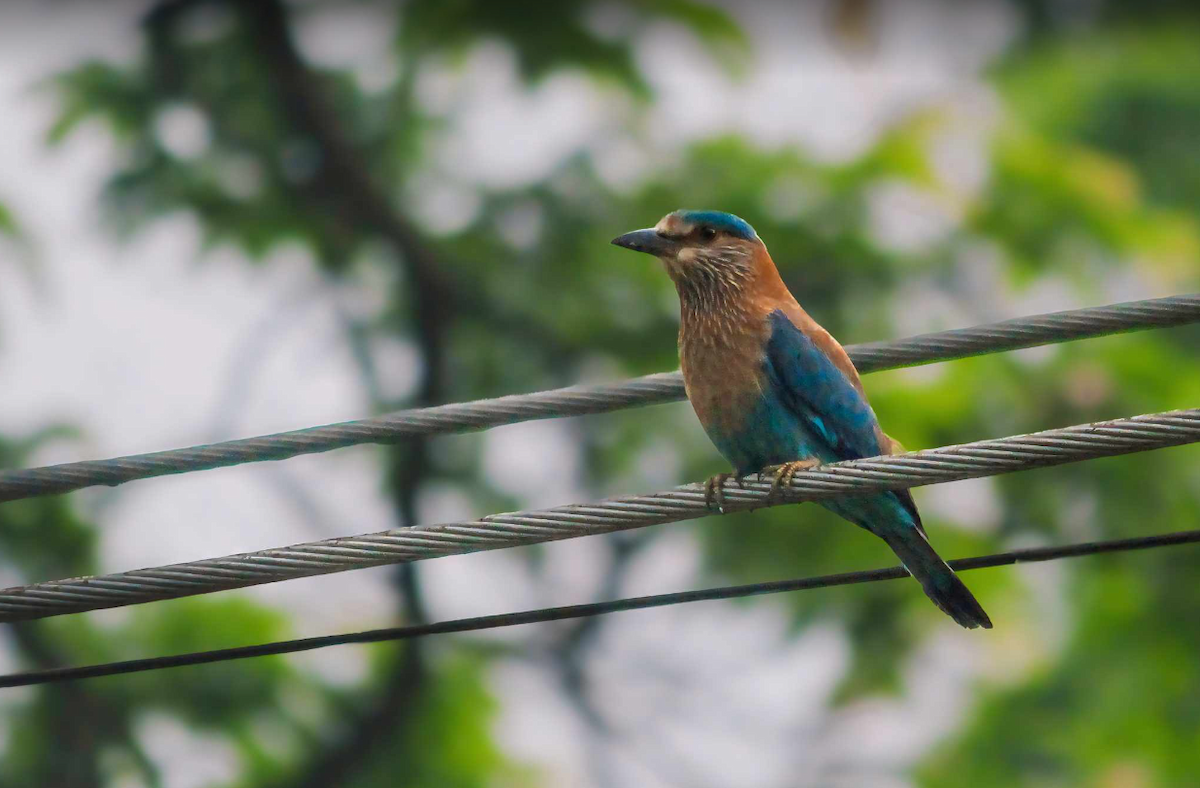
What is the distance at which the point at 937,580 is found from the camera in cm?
482

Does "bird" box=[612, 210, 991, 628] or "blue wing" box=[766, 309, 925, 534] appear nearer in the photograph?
"bird" box=[612, 210, 991, 628]

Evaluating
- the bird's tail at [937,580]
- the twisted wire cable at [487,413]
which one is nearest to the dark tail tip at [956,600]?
the bird's tail at [937,580]

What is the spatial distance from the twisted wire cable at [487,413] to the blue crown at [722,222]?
3.95ft

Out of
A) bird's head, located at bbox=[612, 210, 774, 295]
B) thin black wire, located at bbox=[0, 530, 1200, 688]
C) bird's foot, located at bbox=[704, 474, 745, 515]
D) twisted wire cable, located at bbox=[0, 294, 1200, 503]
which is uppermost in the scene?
bird's head, located at bbox=[612, 210, 774, 295]

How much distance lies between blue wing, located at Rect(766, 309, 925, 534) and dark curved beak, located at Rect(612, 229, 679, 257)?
0.65 meters

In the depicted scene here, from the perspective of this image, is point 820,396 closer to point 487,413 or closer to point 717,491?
point 717,491

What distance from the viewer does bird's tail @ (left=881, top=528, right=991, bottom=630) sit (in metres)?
4.73

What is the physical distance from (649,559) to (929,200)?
333 cm

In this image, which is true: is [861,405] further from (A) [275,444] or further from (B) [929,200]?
(B) [929,200]

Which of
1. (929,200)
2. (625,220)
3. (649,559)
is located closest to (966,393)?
(929,200)

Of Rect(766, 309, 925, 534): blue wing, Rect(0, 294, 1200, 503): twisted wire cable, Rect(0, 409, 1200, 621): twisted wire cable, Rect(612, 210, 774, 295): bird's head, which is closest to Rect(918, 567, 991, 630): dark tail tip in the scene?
Rect(766, 309, 925, 534): blue wing

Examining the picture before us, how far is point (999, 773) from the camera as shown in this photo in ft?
29.7

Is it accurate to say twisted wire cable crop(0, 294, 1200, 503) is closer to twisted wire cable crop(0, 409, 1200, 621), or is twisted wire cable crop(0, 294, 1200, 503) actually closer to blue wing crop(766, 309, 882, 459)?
blue wing crop(766, 309, 882, 459)

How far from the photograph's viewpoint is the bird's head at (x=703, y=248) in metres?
5.47
